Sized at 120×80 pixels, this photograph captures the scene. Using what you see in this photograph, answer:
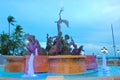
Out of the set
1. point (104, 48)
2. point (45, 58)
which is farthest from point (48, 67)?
point (104, 48)

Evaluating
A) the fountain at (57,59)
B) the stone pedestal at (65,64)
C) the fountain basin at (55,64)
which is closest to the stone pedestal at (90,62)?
the fountain at (57,59)

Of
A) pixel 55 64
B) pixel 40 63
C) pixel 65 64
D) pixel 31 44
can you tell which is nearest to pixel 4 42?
pixel 31 44

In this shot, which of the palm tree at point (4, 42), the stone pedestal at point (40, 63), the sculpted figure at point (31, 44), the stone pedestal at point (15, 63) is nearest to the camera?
the stone pedestal at point (40, 63)

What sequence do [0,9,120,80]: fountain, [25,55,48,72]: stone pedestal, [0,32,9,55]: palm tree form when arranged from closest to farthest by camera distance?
[0,9,120,80]: fountain
[25,55,48,72]: stone pedestal
[0,32,9,55]: palm tree

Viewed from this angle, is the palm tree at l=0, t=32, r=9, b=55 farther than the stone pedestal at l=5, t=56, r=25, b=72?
Yes

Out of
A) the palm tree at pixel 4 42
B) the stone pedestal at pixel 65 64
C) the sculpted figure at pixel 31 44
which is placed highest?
the palm tree at pixel 4 42

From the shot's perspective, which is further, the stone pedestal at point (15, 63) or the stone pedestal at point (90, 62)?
the stone pedestal at point (90, 62)

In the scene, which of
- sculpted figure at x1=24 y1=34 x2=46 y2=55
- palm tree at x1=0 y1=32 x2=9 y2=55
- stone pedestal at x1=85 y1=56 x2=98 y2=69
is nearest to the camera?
sculpted figure at x1=24 y1=34 x2=46 y2=55

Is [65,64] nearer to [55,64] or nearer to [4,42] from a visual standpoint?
[55,64]

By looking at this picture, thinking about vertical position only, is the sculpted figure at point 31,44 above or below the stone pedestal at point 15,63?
above

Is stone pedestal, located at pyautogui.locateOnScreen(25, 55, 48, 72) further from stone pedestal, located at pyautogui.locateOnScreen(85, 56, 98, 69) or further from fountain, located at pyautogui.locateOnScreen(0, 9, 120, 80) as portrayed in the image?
stone pedestal, located at pyautogui.locateOnScreen(85, 56, 98, 69)

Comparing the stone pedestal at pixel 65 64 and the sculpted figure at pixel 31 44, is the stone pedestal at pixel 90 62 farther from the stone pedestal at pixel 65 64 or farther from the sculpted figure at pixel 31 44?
the sculpted figure at pixel 31 44

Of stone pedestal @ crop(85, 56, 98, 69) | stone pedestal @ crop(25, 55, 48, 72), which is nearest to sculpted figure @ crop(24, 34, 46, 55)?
stone pedestal @ crop(25, 55, 48, 72)

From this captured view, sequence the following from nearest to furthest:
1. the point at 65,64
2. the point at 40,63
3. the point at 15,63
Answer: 1. the point at 65,64
2. the point at 40,63
3. the point at 15,63
